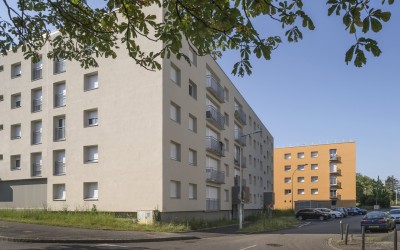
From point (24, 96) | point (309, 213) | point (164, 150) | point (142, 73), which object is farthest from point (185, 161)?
point (309, 213)

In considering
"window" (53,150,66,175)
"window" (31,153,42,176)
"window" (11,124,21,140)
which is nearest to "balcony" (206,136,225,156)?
"window" (53,150,66,175)

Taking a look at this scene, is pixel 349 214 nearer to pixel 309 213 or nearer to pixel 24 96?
pixel 309 213

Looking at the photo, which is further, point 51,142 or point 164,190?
point 51,142

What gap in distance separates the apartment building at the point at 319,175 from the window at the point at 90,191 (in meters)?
Answer: 63.9

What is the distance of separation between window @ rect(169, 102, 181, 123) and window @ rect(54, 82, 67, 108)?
25.7 ft

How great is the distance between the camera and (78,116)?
3016 centimetres

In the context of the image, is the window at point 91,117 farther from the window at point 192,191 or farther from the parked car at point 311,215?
the parked car at point 311,215

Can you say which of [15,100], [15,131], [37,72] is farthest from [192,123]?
[15,100]

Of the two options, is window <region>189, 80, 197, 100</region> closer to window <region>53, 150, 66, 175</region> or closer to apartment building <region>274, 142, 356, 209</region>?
window <region>53, 150, 66, 175</region>

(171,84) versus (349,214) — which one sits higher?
(171,84)

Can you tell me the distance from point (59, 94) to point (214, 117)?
12525 mm

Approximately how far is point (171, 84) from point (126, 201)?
798cm

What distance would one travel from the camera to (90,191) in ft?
95.6

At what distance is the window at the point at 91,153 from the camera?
2920cm
